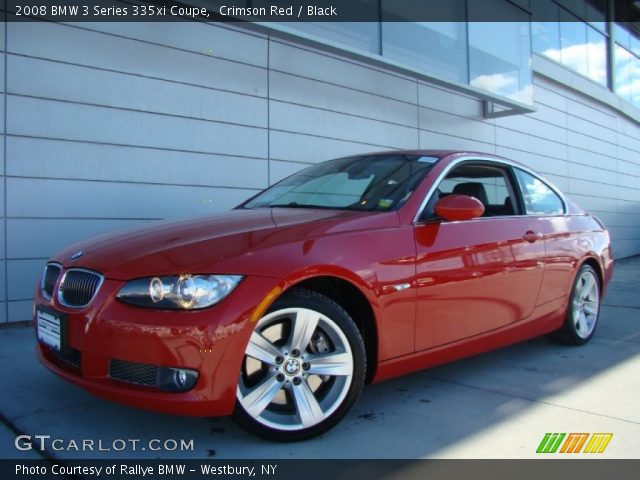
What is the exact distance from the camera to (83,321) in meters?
2.51

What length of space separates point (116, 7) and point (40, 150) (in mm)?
1652

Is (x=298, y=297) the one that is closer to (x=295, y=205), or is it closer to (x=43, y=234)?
(x=295, y=205)

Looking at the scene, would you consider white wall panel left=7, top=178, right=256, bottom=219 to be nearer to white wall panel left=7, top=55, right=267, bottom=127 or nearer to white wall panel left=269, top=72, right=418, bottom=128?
white wall panel left=7, top=55, right=267, bottom=127

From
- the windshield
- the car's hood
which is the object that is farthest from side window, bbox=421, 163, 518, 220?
the car's hood

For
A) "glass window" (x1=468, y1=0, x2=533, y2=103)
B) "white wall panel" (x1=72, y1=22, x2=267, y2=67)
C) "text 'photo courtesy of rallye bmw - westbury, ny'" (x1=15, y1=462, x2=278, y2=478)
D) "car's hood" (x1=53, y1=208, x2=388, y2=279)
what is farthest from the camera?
"glass window" (x1=468, y1=0, x2=533, y2=103)

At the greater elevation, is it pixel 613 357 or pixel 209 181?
pixel 209 181

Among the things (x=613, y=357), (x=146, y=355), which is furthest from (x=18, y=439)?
(x=613, y=357)

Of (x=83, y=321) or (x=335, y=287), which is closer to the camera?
(x=83, y=321)

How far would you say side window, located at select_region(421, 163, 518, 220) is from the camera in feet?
13.1

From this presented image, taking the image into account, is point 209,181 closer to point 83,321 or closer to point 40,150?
point 40,150

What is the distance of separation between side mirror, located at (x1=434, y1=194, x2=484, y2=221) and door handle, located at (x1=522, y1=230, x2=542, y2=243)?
831 millimetres

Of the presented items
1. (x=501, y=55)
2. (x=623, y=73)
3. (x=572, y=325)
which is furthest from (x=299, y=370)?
(x=623, y=73)

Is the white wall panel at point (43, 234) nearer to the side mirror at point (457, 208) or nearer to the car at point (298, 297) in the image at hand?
the car at point (298, 297)

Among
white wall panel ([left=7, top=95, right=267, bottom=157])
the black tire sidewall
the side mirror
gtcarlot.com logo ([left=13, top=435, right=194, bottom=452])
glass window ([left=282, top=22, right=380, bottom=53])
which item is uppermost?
glass window ([left=282, top=22, right=380, bottom=53])
